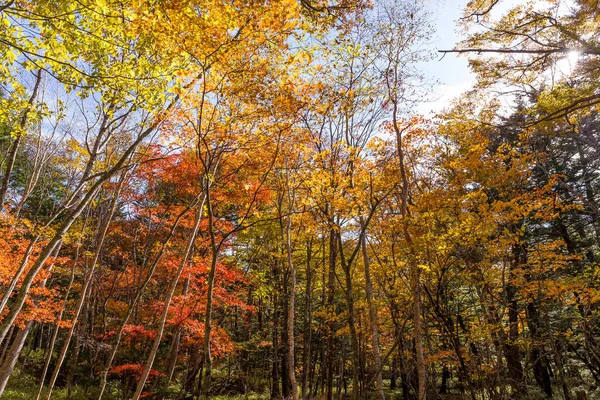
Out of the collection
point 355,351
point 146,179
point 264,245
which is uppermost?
point 146,179

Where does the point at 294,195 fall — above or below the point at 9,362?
above

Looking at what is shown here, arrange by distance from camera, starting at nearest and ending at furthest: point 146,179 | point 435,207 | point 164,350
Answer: point 435,207
point 146,179
point 164,350

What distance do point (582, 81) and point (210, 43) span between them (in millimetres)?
9033

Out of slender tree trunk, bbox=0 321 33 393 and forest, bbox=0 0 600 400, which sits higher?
forest, bbox=0 0 600 400

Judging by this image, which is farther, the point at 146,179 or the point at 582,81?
the point at 146,179

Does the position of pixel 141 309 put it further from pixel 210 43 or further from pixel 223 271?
pixel 210 43

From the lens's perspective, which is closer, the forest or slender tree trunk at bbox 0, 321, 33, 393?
the forest

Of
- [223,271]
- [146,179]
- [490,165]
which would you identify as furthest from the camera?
[146,179]

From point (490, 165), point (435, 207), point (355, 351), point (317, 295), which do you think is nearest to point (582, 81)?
point (490, 165)

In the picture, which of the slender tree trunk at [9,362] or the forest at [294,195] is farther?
the slender tree trunk at [9,362]

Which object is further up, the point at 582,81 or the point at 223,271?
the point at 582,81

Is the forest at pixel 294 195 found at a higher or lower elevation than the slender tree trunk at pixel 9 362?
higher

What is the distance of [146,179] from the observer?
1183 cm

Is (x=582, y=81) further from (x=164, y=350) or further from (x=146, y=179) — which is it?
(x=164, y=350)
